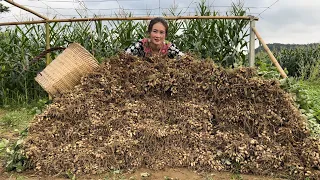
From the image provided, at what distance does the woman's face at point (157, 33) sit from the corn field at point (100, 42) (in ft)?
7.57

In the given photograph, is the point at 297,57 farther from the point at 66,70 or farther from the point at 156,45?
the point at 66,70

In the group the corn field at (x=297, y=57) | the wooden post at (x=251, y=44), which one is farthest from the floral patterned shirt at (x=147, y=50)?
the corn field at (x=297, y=57)

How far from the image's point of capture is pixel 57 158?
2.70 m

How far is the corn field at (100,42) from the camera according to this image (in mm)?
5972

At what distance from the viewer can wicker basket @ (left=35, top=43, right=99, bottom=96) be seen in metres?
3.28

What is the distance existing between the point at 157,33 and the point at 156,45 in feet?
0.42

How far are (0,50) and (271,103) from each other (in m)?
5.20

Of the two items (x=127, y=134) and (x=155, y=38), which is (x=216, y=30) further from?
(x=127, y=134)

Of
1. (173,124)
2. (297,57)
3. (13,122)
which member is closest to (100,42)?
(13,122)

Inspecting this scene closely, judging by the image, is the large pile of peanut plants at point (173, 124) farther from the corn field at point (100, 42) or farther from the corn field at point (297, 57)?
the corn field at point (297, 57)

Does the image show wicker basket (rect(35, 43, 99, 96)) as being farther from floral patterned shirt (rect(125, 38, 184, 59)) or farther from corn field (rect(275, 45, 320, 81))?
corn field (rect(275, 45, 320, 81))

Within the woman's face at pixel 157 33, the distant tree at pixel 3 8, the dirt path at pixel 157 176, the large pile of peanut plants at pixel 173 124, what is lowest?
the dirt path at pixel 157 176

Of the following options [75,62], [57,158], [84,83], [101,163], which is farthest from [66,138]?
[75,62]

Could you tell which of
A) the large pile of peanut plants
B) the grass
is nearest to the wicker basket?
the large pile of peanut plants
